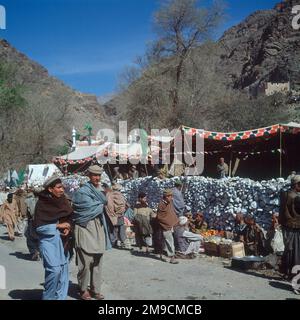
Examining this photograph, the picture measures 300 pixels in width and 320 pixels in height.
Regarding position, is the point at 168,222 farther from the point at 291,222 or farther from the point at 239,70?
the point at 239,70

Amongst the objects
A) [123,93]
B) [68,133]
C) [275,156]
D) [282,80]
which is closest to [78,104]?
[68,133]

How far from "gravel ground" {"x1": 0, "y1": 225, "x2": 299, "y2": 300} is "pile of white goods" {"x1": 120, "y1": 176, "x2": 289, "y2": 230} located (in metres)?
1.63

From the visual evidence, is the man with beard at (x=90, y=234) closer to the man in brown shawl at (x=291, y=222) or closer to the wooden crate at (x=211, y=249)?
the man in brown shawl at (x=291, y=222)

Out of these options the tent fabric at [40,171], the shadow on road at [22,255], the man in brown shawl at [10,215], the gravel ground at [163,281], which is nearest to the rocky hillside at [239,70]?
the tent fabric at [40,171]

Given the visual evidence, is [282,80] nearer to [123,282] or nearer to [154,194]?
[154,194]

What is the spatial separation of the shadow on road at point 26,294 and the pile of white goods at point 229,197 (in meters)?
5.49

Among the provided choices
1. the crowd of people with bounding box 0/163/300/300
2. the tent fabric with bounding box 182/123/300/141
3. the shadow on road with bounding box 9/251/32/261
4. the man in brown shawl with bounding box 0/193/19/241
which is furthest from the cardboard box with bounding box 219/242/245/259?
the man in brown shawl with bounding box 0/193/19/241

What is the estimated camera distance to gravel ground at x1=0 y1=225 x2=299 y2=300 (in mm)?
6570

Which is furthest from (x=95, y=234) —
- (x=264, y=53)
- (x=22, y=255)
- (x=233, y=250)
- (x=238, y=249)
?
(x=264, y=53)

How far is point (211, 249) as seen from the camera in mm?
9953

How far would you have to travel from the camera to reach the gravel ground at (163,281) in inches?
259

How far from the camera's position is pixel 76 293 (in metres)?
A: 6.56

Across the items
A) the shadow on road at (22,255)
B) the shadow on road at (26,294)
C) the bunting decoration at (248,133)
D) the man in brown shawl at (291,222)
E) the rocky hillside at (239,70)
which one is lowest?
the shadow on road at (22,255)

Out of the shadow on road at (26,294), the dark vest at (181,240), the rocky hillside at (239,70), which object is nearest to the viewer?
the shadow on road at (26,294)
